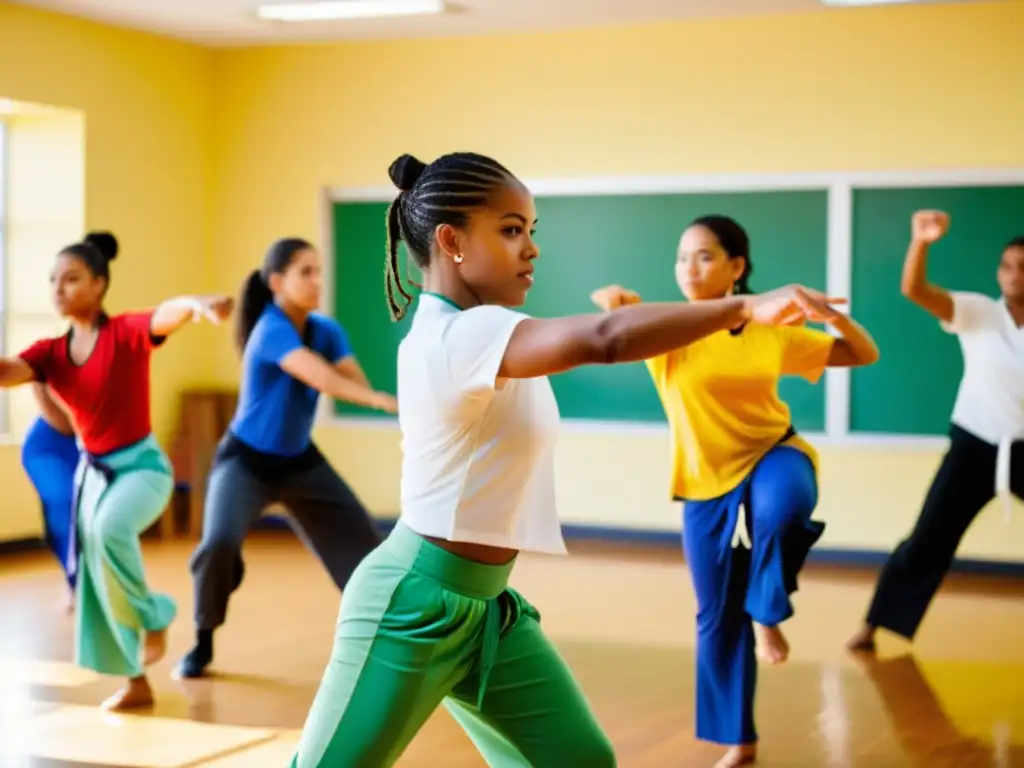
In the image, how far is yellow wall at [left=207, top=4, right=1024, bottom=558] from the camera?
24.3 ft

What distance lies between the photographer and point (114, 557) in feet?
14.8

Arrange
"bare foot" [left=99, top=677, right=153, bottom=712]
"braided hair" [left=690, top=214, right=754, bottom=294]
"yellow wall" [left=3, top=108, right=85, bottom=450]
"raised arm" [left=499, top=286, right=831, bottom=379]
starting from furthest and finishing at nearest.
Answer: "yellow wall" [left=3, top=108, right=85, bottom=450] < "bare foot" [left=99, top=677, right=153, bottom=712] < "braided hair" [left=690, top=214, right=754, bottom=294] < "raised arm" [left=499, top=286, right=831, bottom=379]

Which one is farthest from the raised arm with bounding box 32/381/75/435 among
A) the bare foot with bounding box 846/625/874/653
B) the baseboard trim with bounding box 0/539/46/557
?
the bare foot with bounding box 846/625/874/653

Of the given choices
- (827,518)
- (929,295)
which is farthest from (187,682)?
(827,518)

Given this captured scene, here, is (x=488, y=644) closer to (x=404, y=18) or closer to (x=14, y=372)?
(x=14, y=372)

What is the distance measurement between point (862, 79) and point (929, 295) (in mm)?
2501

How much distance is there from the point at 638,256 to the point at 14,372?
14.4ft

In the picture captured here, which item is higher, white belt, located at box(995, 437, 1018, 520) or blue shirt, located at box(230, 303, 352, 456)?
blue shirt, located at box(230, 303, 352, 456)

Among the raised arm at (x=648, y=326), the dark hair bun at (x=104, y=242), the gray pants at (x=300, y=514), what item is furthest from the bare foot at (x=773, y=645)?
the dark hair bun at (x=104, y=242)

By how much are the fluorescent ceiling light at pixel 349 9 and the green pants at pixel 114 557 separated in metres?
3.53

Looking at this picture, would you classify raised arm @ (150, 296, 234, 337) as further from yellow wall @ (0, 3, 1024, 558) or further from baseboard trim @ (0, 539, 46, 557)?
baseboard trim @ (0, 539, 46, 557)

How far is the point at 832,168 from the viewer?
7.63m

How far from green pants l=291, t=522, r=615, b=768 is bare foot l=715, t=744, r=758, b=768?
1752mm

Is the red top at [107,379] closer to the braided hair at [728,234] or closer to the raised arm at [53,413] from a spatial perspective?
the raised arm at [53,413]
